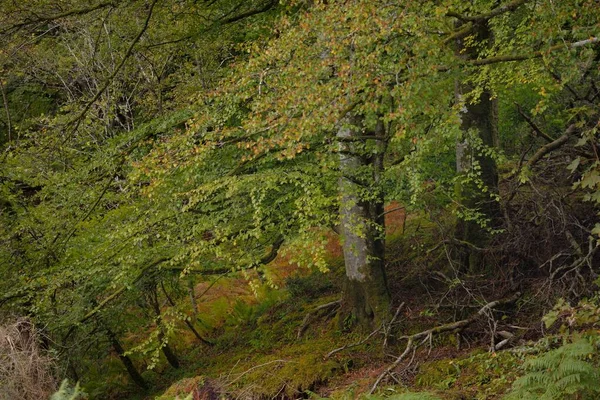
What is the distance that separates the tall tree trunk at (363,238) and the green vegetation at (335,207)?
0.12ft

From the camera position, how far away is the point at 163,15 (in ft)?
36.4

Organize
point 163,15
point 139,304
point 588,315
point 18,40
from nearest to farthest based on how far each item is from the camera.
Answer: point 588,315 < point 18,40 < point 163,15 < point 139,304

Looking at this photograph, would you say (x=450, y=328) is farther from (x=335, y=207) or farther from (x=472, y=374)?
(x=335, y=207)

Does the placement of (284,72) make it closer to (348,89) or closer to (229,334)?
(348,89)

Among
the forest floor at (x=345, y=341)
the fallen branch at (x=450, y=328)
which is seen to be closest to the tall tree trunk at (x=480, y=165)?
the forest floor at (x=345, y=341)

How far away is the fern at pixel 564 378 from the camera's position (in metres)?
4.53

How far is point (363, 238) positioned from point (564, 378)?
15.0 feet

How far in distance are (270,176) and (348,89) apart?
7.59ft

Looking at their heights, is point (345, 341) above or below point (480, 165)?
below

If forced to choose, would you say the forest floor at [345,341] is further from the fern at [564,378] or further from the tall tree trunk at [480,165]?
the fern at [564,378]

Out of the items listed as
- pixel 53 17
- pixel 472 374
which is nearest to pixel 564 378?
pixel 472 374

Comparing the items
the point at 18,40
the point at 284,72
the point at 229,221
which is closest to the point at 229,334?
the point at 229,221

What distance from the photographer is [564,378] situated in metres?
4.55

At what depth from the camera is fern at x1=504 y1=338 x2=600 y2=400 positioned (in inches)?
178
